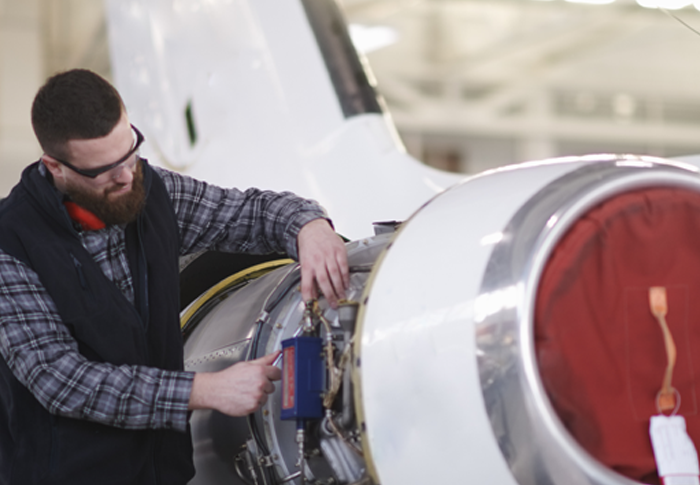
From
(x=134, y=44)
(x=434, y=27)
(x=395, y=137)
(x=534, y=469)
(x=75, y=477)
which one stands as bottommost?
(x=75, y=477)

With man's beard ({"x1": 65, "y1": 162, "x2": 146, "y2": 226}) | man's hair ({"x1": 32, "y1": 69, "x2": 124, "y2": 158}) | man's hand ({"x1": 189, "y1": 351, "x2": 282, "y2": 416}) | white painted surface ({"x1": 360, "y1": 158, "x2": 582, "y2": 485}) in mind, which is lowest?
man's hand ({"x1": 189, "y1": 351, "x2": 282, "y2": 416})

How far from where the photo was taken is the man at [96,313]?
151 centimetres

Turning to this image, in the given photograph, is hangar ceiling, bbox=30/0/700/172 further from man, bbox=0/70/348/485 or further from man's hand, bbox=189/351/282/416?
man's hand, bbox=189/351/282/416

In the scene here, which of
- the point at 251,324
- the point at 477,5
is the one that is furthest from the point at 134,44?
the point at 477,5

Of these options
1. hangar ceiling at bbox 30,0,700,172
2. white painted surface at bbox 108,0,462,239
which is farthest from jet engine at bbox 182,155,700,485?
hangar ceiling at bbox 30,0,700,172

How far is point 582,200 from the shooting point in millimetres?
1167

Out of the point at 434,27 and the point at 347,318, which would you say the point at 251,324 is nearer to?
the point at 347,318

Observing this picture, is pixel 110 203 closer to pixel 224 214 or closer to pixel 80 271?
pixel 80 271

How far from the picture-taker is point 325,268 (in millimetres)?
1574

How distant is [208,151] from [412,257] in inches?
83.1

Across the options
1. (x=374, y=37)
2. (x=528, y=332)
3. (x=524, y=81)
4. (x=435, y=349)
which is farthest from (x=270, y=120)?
(x=524, y=81)

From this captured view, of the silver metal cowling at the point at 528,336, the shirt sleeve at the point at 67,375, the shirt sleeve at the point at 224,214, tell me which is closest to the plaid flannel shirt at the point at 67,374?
the shirt sleeve at the point at 67,375

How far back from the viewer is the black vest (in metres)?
1.56

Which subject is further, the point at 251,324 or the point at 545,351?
the point at 251,324
